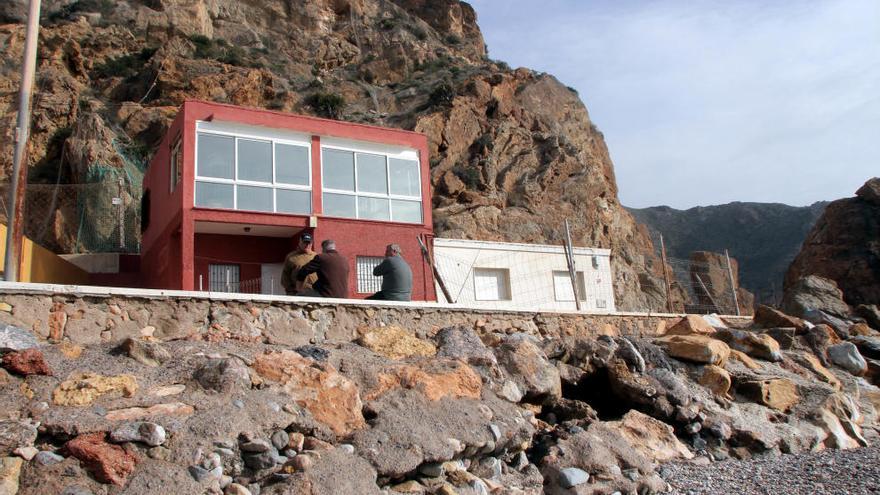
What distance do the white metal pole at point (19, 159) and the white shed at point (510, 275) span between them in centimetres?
1073

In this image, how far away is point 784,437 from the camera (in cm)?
975

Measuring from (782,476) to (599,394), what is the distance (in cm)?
238

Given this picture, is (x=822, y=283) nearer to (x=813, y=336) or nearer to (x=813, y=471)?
(x=813, y=336)

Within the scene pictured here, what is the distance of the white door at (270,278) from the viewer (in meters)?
17.0

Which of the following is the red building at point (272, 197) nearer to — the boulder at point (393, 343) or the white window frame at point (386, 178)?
the white window frame at point (386, 178)

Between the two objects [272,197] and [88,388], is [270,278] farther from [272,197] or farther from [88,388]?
[88,388]

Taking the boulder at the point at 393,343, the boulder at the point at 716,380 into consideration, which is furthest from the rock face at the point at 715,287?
the boulder at the point at 393,343

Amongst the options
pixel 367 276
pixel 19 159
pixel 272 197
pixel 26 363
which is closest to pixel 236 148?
pixel 272 197

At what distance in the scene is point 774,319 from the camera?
1509 cm

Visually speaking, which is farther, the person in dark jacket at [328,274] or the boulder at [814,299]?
the boulder at [814,299]

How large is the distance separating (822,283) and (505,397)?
589 inches

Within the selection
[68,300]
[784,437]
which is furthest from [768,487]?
[68,300]

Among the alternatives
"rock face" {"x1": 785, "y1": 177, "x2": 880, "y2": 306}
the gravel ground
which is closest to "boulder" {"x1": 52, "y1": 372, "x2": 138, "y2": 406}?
the gravel ground

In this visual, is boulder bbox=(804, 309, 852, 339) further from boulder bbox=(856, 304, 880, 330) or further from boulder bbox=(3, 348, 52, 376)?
boulder bbox=(3, 348, 52, 376)
